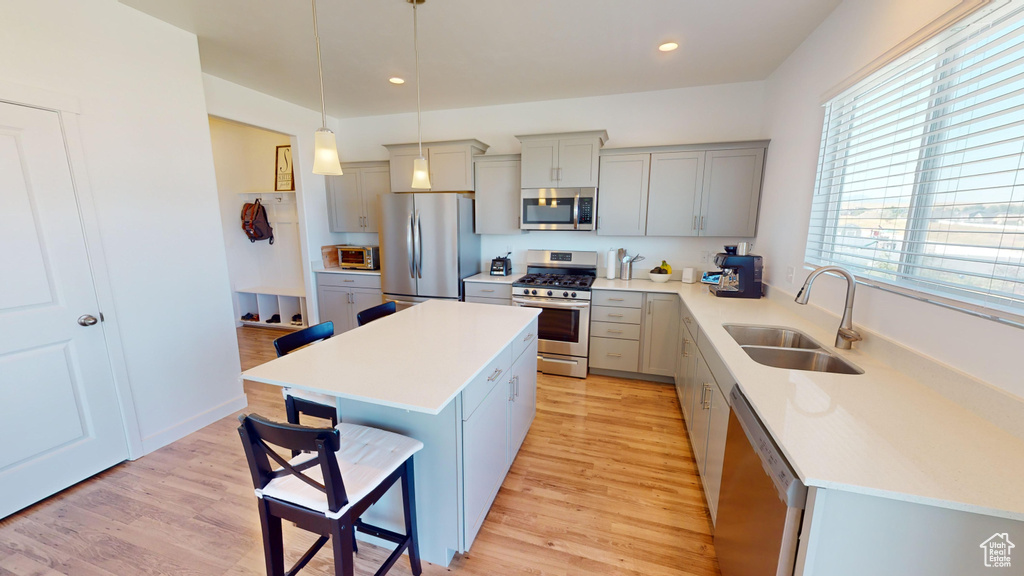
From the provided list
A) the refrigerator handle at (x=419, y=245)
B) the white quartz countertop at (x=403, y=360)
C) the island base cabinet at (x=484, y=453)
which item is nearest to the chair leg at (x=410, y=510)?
the island base cabinet at (x=484, y=453)

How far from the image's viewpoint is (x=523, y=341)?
2156 mm

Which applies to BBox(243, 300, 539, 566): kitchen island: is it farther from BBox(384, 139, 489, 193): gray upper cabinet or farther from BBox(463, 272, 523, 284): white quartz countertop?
BBox(384, 139, 489, 193): gray upper cabinet

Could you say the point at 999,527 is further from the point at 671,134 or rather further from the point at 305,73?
the point at 305,73

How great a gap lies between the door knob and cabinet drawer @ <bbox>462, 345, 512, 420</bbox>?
2349mm

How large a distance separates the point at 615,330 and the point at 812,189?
1.79m

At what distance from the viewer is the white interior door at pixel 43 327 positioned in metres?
1.80

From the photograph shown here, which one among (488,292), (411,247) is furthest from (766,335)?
(411,247)

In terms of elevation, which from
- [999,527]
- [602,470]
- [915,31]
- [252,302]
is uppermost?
[915,31]

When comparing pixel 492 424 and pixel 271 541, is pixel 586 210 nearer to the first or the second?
pixel 492 424

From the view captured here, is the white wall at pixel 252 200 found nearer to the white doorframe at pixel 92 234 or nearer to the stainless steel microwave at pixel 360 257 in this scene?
the stainless steel microwave at pixel 360 257

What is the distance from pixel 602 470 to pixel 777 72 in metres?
3.48

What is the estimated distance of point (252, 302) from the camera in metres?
5.23

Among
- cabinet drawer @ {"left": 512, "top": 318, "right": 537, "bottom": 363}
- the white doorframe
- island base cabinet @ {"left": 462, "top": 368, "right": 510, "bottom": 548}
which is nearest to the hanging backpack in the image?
the white doorframe

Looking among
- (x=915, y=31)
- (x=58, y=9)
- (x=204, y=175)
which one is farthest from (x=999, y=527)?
(x=58, y=9)
